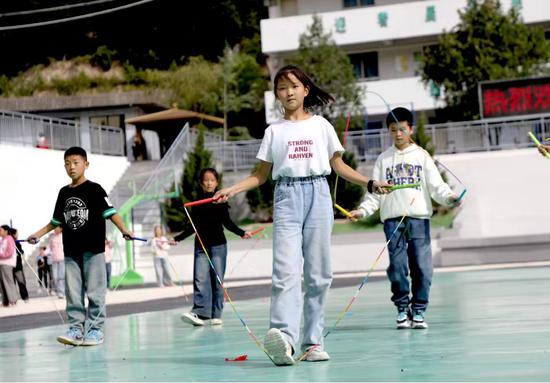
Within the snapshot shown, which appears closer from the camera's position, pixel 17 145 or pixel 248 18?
pixel 17 145

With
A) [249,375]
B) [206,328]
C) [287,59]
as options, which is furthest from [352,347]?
[287,59]

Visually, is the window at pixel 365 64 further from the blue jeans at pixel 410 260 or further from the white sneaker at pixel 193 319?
the blue jeans at pixel 410 260

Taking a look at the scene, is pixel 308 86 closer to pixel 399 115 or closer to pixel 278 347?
pixel 278 347

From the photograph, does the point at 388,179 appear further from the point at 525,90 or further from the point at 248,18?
the point at 248,18

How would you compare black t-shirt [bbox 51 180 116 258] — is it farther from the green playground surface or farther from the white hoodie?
the white hoodie

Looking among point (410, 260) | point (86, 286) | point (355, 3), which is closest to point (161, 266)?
point (86, 286)

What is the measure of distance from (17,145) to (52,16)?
1599 inches

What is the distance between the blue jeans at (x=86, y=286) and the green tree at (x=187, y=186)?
2460cm

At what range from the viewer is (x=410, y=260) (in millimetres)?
10227

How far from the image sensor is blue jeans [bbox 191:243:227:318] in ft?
40.0

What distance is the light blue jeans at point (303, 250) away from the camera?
754cm

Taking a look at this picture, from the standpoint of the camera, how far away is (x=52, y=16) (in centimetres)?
7206

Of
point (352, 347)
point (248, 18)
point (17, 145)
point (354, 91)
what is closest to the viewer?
point (352, 347)

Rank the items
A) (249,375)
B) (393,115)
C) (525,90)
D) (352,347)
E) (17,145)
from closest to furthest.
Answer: (249,375), (352,347), (393,115), (17,145), (525,90)
